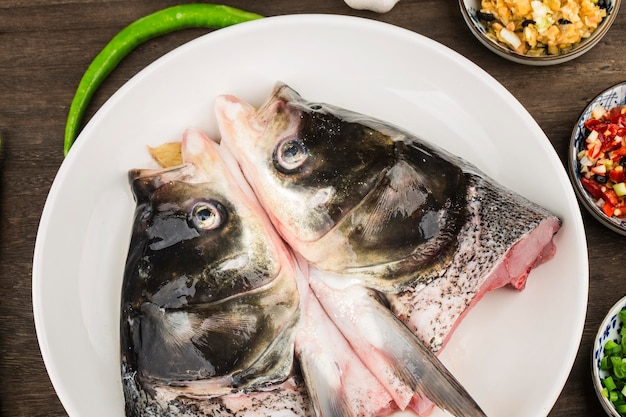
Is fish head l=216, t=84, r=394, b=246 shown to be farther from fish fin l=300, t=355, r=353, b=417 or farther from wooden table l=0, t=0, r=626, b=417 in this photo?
wooden table l=0, t=0, r=626, b=417

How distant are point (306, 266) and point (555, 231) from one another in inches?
37.2

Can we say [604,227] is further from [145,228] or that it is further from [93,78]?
[93,78]

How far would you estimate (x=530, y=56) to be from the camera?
2.60m

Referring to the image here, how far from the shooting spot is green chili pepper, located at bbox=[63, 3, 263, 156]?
8.61 feet

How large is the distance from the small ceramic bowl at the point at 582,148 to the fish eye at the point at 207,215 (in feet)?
4.83

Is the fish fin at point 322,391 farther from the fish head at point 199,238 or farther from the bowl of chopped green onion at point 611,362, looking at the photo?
the bowl of chopped green onion at point 611,362

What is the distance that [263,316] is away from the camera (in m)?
2.06

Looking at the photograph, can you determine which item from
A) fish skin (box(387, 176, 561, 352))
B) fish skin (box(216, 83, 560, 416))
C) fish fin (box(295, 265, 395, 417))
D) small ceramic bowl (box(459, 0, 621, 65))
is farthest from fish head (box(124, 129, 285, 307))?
small ceramic bowl (box(459, 0, 621, 65))

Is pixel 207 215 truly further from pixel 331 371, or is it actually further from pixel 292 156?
pixel 331 371

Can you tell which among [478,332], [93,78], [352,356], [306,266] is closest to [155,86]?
[93,78]

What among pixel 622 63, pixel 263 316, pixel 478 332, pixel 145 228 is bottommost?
pixel 478 332

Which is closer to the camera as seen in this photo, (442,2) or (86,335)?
(86,335)

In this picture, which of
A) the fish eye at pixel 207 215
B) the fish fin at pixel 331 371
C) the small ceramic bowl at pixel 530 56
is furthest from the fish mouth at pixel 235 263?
the small ceramic bowl at pixel 530 56

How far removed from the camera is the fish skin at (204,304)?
2010mm
